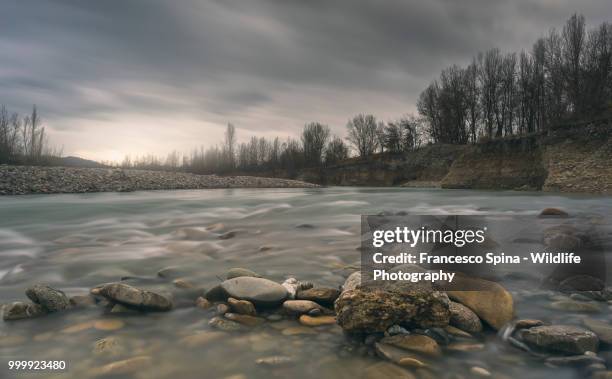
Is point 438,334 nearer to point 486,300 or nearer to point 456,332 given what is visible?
point 456,332

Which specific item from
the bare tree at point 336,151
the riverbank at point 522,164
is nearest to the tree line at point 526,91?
the riverbank at point 522,164

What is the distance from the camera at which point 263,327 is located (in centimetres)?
244

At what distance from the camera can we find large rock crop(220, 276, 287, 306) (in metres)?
2.75

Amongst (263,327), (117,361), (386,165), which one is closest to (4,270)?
(117,361)

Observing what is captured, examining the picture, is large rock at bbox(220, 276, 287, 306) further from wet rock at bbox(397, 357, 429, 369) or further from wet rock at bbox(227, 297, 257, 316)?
wet rock at bbox(397, 357, 429, 369)

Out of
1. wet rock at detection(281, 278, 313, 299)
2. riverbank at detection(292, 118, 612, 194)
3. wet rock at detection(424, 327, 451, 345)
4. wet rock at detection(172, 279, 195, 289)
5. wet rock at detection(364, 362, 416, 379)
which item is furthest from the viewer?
riverbank at detection(292, 118, 612, 194)

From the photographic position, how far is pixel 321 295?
282 centimetres

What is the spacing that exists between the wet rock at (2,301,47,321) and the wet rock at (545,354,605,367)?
3.70 metres

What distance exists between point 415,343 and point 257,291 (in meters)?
1.35

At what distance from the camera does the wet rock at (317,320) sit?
97.6 inches

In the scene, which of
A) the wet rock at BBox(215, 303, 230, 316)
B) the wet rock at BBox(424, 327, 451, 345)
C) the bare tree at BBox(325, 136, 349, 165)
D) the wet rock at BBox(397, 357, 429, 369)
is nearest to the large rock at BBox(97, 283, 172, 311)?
the wet rock at BBox(215, 303, 230, 316)

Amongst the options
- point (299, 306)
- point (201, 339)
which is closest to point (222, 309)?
point (201, 339)

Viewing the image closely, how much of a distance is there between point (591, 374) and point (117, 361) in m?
2.75

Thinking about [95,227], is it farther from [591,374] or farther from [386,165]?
[386,165]
